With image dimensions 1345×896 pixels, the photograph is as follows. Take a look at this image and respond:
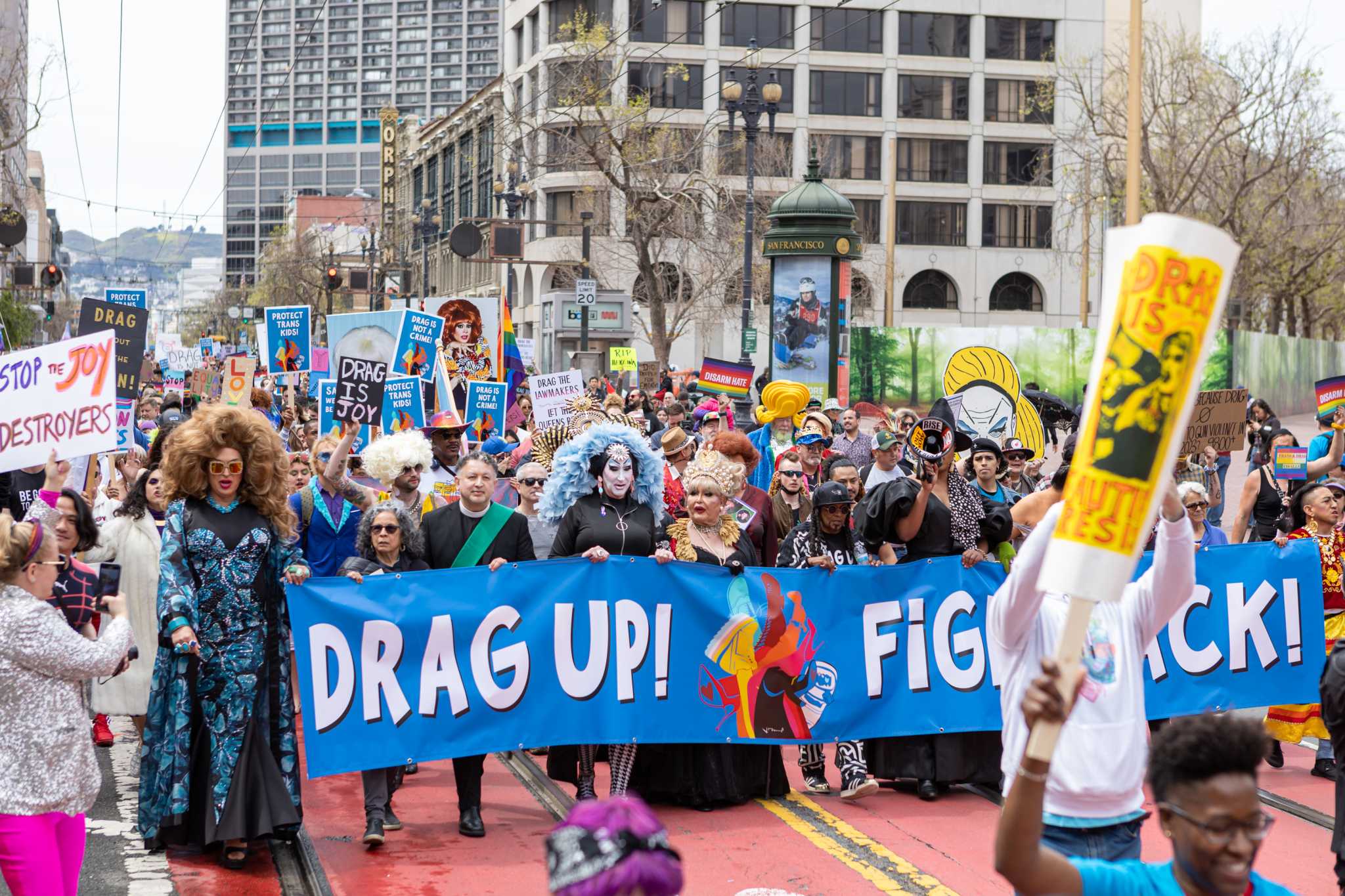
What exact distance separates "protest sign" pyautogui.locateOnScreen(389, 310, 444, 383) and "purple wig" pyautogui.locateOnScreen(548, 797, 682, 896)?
11.4 meters

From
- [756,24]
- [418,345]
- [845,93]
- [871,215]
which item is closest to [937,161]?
[871,215]

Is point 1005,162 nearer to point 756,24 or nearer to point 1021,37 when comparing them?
point 1021,37

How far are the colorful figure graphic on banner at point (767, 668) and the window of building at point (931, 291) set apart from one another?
6024cm

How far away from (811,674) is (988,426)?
3.54 m

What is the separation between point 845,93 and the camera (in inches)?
2616

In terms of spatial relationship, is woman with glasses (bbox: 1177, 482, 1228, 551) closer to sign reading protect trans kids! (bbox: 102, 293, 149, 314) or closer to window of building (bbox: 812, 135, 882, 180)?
sign reading protect trans kids! (bbox: 102, 293, 149, 314)

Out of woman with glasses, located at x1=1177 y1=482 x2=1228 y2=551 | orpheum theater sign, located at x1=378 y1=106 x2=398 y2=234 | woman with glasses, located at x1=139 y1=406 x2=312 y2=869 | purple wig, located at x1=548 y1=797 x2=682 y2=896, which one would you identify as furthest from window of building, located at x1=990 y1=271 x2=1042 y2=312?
purple wig, located at x1=548 y1=797 x2=682 y2=896

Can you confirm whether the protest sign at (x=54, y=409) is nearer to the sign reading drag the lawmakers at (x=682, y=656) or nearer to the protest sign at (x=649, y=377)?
the sign reading drag the lawmakers at (x=682, y=656)

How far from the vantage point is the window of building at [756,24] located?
6397cm

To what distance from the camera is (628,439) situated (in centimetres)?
824

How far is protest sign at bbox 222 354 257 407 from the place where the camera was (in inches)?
658

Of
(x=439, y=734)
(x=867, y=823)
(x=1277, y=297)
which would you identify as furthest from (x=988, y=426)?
(x=1277, y=297)

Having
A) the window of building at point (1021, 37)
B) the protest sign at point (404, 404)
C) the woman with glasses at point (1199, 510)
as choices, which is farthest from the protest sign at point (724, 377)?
the window of building at point (1021, 37)

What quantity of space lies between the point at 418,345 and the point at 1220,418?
676 centimetres
